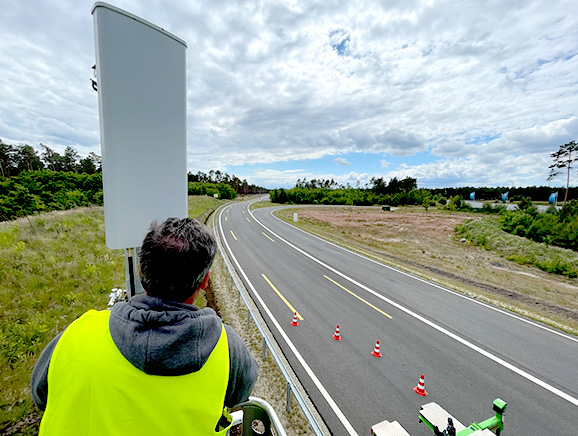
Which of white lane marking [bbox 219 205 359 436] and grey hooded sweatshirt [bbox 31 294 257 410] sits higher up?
grey hooded sweatshirt [bbox 31 294 257 410]

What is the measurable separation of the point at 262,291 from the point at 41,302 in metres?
6.84

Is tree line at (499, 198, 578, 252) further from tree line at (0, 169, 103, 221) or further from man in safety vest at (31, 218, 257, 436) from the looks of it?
tree line at (0, 169, 103, 221)

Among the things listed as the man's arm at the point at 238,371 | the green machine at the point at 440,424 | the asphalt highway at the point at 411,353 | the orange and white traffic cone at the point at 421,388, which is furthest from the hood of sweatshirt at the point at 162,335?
the orange and white traffic cone at the point at 421,388

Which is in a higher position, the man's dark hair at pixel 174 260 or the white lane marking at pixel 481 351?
the man's dark hair at pixel 174 260

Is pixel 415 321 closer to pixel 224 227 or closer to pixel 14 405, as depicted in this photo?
pixel 14 405

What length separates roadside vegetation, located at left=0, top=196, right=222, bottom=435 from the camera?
4.52 m

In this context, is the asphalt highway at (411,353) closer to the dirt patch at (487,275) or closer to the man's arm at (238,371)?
the dirt patch at (487,275)

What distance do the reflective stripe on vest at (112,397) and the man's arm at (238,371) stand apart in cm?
20

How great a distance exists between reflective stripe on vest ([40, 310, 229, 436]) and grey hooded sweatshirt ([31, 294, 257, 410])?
1.9 inches

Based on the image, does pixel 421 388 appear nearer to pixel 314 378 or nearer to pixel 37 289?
pixel 314 378

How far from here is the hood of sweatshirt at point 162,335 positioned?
98cm

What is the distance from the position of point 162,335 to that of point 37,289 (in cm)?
858

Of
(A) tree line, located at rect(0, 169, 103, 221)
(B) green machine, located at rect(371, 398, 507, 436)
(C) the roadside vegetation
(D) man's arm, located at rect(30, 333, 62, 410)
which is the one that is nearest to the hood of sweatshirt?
(D) man's arm, located at rect(30, 333, 62, 410)

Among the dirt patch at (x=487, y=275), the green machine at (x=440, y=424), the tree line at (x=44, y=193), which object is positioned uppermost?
the tree line at (x=44, y=193)
